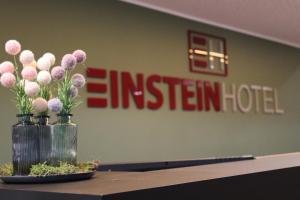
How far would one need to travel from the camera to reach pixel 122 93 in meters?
4.82

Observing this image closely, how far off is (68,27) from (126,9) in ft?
2.65

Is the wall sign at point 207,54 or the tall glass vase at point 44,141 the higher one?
the wall sign at point 207,54

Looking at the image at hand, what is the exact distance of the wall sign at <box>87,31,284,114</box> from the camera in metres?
4.68

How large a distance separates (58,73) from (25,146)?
255 mm

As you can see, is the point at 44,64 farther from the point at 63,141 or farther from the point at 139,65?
the point at 139,65

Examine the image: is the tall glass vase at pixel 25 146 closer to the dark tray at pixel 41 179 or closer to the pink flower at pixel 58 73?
the dark tray at pixel 41 179

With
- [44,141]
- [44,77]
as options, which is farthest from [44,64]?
[44,141]

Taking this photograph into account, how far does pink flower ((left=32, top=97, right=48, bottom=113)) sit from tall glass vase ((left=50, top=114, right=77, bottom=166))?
5cm

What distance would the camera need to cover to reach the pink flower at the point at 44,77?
55.9 inches

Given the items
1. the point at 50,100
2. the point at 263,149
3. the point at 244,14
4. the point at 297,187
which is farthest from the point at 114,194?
the point at 263,149

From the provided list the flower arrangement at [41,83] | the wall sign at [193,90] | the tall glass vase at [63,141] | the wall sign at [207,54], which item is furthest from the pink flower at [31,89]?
the wall sign at [207,54]

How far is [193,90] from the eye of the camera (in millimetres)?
5652

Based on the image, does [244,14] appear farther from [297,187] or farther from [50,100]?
[50,100]

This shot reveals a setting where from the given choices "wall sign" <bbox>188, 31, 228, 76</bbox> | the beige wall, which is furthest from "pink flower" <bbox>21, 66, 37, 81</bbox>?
"wall sign" <bbox>188, 31, 228, 76</bbox>
